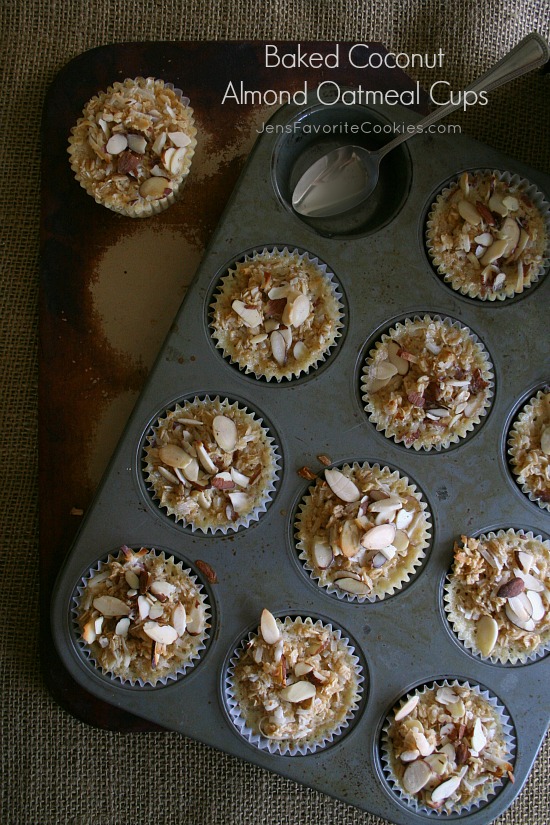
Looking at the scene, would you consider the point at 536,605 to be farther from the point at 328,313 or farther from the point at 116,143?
the point at 116,143

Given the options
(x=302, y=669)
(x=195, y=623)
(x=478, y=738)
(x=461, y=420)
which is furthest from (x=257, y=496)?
(x=478, y=738)

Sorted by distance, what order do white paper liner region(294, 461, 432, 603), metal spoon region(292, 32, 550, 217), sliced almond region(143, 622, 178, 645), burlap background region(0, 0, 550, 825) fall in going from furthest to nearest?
1. burlap background region(0, 0, 550, 825)
2. metal spoon region(292, 32, 550, 217)
3. white paper liner region(294, 461, 432, 603)
4. sliced almond region(143, 622, 178, 645)

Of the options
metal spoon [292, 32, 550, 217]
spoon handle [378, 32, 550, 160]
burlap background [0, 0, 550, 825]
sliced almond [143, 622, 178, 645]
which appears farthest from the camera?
burlap background [0, 0, 550, 825]

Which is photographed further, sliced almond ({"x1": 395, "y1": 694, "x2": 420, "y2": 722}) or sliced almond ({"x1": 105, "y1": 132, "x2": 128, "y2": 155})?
sliced almond ({"x1": 105, "y1": 132, "x2": 128, "y2": 155})

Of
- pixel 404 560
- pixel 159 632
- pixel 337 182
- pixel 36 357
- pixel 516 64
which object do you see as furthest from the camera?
pixel 36 357

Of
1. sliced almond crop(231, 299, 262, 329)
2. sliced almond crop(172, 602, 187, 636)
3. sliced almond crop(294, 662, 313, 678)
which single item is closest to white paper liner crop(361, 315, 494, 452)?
sliced almond crop(231, 299, 262, 329)

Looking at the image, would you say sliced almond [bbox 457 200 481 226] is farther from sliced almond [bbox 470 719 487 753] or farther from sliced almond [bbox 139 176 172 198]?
sliced almond [bbox 470 719 487 753]

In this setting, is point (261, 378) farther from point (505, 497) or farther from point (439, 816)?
point (439, 816)
